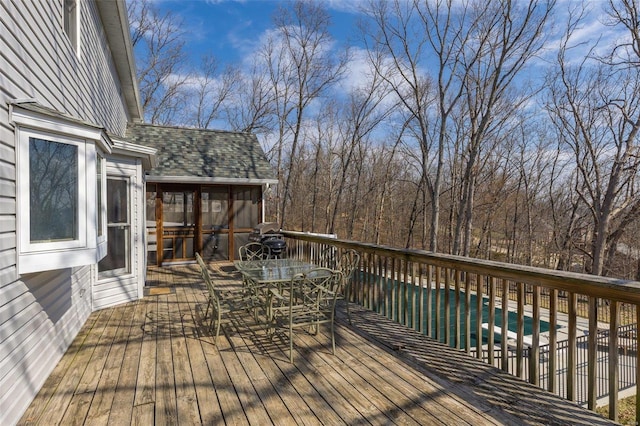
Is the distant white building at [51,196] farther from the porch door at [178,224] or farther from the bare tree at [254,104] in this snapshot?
the bare tree at [254,104]

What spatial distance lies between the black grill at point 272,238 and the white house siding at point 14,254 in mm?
3340

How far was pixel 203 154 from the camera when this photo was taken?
8.88 m

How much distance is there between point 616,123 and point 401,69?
347 inches

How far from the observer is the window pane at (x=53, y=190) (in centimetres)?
252

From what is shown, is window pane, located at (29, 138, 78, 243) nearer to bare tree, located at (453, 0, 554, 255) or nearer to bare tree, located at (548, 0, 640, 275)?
bare tree, located at (453, 0, 554, 255)

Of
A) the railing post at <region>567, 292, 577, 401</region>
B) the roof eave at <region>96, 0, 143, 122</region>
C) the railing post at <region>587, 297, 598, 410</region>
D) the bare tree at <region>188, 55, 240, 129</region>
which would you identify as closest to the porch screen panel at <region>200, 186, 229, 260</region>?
the roof eave at <region>96, 0, 143, 122</region>

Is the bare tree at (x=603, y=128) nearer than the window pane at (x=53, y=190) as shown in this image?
No

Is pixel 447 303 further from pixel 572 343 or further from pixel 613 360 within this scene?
pixel 613 360

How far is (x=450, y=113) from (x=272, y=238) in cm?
1295

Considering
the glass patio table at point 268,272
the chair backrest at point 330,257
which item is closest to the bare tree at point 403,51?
the chair backrest at point 330,257

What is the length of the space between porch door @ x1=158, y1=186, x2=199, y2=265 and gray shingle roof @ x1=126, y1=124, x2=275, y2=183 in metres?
0.52

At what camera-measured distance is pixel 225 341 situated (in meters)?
3.55

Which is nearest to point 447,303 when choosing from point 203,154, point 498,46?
point 203,154

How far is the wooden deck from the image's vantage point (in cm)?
226
